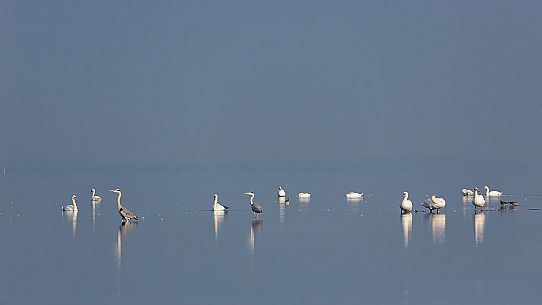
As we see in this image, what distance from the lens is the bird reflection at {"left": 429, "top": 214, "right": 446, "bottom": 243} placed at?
86.1ft

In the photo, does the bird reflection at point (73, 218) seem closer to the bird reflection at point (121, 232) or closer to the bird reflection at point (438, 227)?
the bird reflection at point (121, 232)

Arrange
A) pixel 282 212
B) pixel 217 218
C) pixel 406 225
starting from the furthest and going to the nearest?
1. pixel 282 212
2. pixel 217 218
3. pixel 406 225

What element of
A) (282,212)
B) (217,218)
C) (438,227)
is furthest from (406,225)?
(282,212)

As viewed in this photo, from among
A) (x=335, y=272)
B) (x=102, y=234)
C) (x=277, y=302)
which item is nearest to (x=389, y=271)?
(x=335, y=272)

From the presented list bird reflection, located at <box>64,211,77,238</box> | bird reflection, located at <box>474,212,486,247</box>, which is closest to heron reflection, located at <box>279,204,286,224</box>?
bird reflection, located at <box>474,212,486,247</box>

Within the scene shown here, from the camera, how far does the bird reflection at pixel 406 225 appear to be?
1037 inches

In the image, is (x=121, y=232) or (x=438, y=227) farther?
(x=438, y=227)

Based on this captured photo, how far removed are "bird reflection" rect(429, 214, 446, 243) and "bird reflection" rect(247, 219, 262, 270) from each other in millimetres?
4164

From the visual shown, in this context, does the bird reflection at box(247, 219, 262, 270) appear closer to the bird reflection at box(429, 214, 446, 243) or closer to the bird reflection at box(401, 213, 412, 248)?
the bird reflection at box(401, 213, 412, 248)

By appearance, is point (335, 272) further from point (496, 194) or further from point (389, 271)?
point (496, 194)

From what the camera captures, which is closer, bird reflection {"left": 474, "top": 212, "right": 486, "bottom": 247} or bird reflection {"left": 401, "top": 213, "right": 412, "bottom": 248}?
bird reflection {"left": 474, "top": 212, "right": 486, "bottom": 247}

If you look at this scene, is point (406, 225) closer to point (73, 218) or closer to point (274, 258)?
point (274, 258)

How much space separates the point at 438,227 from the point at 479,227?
1071 mm

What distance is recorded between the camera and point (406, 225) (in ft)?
99.7
